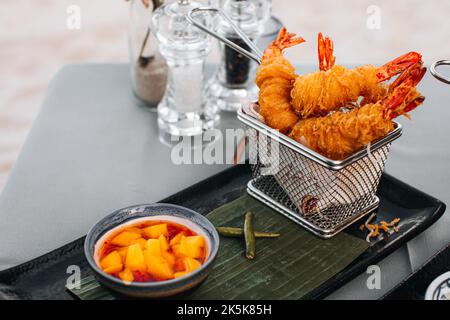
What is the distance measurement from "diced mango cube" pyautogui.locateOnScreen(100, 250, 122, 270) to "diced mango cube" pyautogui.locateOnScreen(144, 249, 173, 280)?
5cm

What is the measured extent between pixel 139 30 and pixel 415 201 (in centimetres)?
80

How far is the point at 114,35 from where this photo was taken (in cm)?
371

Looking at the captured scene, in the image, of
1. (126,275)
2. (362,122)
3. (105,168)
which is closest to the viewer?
(126,275)

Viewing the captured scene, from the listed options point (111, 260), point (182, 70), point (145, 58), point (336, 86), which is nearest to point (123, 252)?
point (111, 260)

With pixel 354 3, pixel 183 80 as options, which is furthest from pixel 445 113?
pixel 354 3

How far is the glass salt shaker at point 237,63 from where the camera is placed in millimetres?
1639

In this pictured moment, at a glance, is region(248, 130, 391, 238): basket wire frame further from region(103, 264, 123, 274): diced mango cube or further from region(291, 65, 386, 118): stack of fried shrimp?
region(103, 264, 123, 274): diced mango cube

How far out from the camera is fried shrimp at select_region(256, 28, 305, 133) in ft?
3.93

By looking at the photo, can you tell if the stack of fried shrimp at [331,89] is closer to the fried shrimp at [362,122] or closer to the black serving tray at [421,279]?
the fried shrimp at [362,122]

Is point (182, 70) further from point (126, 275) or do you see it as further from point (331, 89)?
point (126, 275)

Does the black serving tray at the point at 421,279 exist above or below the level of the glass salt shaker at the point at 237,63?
below

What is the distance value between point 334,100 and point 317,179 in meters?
0.15

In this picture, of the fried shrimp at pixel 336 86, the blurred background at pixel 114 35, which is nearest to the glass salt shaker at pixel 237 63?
the fried shrimp at pixel 336 86

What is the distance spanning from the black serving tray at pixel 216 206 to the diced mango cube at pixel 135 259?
0.12 m
